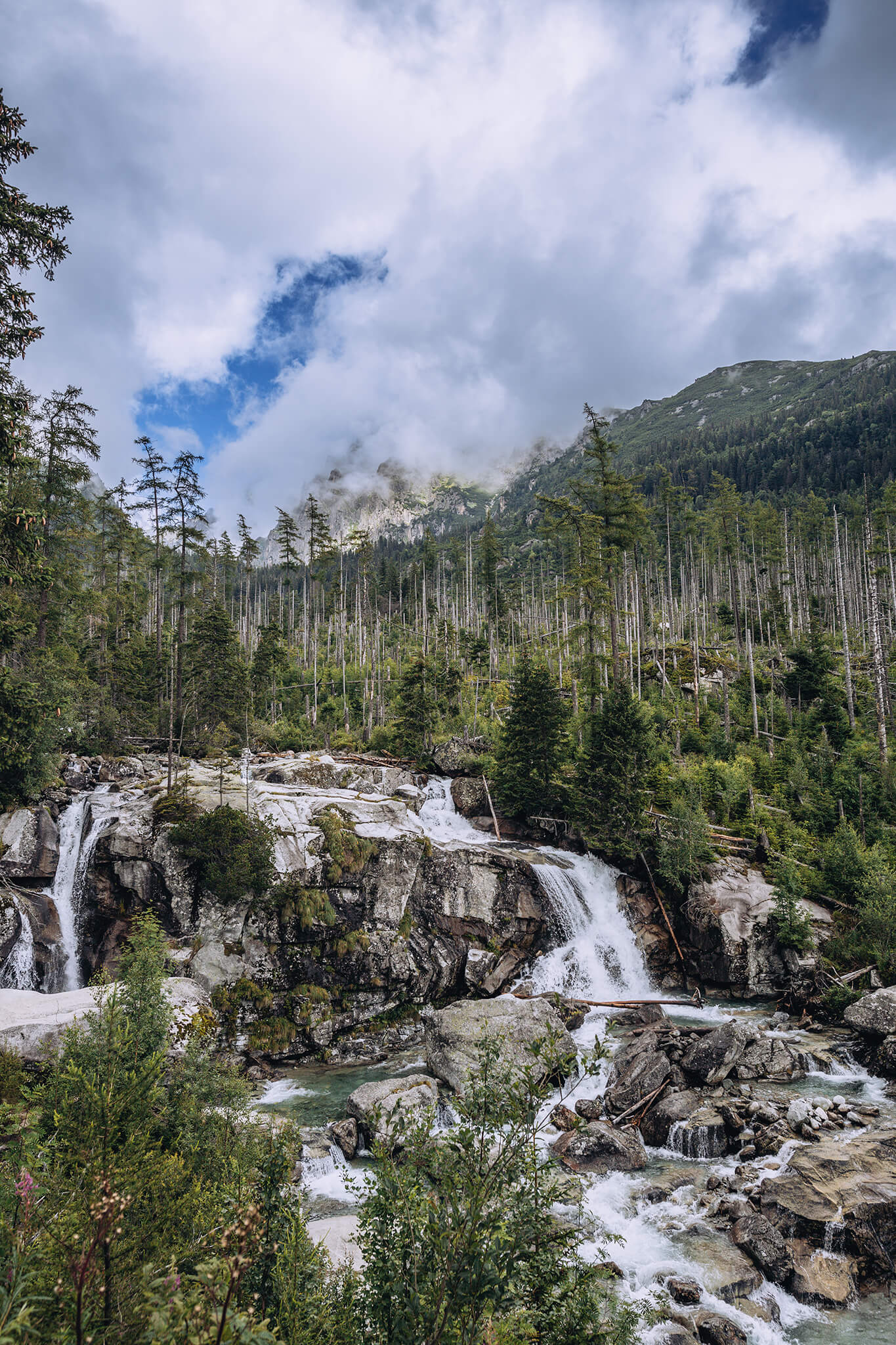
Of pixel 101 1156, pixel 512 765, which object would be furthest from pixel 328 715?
pixel 101 1156

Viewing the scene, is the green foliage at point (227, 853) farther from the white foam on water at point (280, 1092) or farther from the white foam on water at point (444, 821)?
the white foam on water at point (444, 821)

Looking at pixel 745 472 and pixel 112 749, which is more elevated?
pixel 745 472

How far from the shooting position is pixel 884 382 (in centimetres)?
13450

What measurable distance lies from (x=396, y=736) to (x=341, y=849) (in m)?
17.4

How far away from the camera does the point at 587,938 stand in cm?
2573

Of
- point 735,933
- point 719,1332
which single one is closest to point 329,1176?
point 719,1332

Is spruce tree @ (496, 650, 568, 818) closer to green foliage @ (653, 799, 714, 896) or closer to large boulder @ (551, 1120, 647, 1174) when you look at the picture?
green foliage @ (653, 799, 714, 896)

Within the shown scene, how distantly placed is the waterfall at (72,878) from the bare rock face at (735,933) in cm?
2452

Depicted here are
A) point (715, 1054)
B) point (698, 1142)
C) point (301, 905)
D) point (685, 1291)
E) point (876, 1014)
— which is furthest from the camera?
point (301, 905)

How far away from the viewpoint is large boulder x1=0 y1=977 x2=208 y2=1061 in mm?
13508

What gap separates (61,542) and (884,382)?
17020cm

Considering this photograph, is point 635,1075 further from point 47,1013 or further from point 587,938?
point 47,1013

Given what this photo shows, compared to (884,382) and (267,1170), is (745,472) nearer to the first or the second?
(884,382)

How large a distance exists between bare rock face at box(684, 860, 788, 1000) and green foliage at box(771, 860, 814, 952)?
0.44 metres
